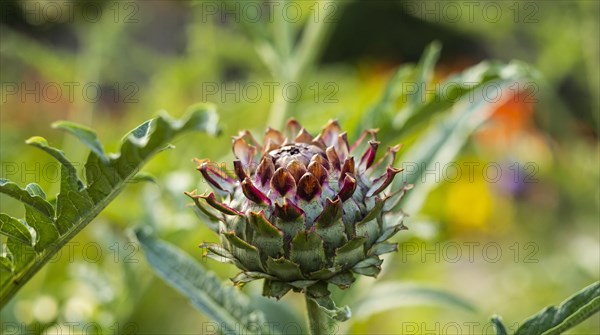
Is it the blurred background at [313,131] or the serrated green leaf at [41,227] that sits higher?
the blurred background at [313,131]

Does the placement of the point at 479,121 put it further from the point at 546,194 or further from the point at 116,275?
the point at 546,194

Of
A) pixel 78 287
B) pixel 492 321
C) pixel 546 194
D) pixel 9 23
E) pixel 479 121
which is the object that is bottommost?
pixel 78 287

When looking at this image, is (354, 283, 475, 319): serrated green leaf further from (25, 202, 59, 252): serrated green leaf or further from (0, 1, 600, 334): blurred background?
(25, 202, 59, 252): serrated green leaf

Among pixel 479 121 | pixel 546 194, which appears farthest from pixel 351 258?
pixel 546 194

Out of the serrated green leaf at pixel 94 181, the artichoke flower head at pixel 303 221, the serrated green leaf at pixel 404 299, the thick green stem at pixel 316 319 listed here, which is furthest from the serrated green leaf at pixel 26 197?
the serrated green leaf at pixel 404 299

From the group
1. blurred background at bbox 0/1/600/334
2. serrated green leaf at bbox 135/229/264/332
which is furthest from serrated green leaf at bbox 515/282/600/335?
blurred background at bbox 0/1/600/334

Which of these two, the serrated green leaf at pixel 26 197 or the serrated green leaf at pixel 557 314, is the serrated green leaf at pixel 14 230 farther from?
the serrated green leaf at pixel 557 314
